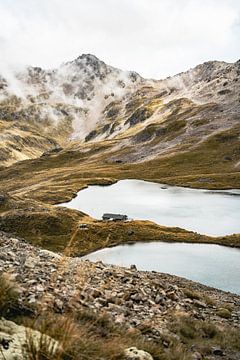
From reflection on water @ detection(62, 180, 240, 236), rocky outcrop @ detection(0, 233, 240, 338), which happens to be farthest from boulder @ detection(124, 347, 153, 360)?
reflection on water @ detection(62, 180, 240, 236)

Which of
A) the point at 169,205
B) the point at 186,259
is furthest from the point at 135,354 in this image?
the point at 169,205

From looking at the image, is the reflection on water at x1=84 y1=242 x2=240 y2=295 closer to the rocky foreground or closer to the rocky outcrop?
the rocky foreground

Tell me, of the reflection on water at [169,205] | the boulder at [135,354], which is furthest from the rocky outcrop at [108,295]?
the reflection on water at [169,205]

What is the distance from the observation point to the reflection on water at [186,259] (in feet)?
158

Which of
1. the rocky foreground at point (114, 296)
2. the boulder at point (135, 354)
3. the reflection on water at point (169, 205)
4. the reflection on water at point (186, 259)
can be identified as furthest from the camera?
the reflection on water at point (169, 205)

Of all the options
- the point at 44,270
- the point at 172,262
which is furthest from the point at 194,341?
the point at 172,262

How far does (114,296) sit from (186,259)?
133 feet

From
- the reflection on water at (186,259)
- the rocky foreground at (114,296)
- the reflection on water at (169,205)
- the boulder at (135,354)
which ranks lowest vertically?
the boulder at (135,354)

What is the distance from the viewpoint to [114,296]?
61.6ft

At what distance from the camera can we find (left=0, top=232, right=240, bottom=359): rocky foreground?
1456 cm

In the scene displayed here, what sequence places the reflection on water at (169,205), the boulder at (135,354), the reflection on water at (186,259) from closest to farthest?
1. the boulder at (135,354)
2. the reflection on water at (186,259)
3. the reflection on water at (169,205)

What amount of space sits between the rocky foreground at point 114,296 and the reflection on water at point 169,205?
53657 millimetres

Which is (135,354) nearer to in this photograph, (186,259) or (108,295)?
(108,295)

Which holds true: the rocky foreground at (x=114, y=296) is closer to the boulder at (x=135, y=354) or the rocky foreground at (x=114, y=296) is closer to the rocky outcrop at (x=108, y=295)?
the rocky outcrop at (x=108, y=295)
